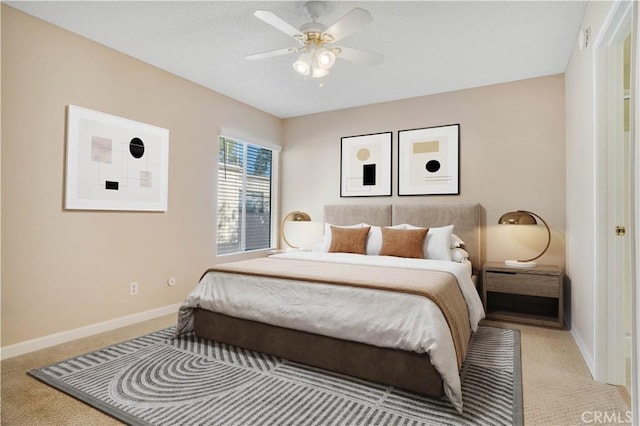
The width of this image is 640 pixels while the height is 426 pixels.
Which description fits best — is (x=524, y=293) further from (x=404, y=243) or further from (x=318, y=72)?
(x=318, y=72)

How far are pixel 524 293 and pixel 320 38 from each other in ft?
9.72

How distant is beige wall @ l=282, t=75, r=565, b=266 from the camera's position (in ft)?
12.2

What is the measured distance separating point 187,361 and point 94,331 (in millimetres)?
1198

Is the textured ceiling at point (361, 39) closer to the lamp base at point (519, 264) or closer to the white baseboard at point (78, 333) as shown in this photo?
the lamp base at point (519, 264)

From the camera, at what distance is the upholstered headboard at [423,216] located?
394 cm

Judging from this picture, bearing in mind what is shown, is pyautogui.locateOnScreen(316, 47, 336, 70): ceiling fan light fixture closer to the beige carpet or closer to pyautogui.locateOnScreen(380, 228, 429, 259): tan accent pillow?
pyautogui.locateOnScreen(380, 228, 429, 259): tan accent pillow

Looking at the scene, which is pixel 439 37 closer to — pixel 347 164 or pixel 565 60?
pixel 565 60

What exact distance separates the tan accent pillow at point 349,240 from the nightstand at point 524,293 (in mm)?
1282

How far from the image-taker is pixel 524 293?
3.38 meters

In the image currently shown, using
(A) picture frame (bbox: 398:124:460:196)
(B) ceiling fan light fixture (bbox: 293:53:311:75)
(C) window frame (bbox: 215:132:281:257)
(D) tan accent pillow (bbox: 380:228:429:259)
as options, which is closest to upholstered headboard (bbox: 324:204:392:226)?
(A) picture frame (bbox: 398:124:460:196)

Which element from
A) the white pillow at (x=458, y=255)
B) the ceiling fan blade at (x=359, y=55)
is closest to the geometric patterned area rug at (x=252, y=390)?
the white pillow at (x=458, y=255)

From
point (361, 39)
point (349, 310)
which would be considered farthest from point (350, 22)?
point (349, 310)

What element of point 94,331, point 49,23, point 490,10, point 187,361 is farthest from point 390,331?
point 49,23

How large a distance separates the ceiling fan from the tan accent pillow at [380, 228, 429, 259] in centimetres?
177
